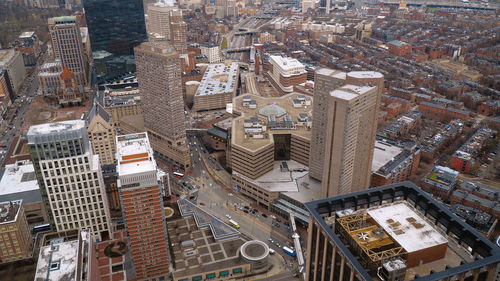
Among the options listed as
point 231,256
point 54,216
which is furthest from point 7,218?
point 231,256

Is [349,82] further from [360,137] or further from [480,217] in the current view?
[480,217]

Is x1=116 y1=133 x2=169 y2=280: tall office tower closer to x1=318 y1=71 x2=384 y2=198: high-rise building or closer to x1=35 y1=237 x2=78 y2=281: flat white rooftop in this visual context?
x1=35 y1=237 x2=78 y2=281: flat white rooftop

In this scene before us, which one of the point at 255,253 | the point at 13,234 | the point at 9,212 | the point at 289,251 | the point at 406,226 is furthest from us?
the point at 289,251

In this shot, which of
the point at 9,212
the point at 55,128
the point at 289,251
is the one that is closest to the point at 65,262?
the point at 55,128

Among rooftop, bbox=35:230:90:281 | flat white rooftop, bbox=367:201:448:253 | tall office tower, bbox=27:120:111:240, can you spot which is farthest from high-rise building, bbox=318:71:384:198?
rooftop, bbox=35:230:90:281

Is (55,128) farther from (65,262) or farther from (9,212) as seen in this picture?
(65,262)

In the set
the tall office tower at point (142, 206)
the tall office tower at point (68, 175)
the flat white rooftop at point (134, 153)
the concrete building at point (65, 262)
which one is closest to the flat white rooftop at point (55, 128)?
the tall office tower at point (68, 175)
